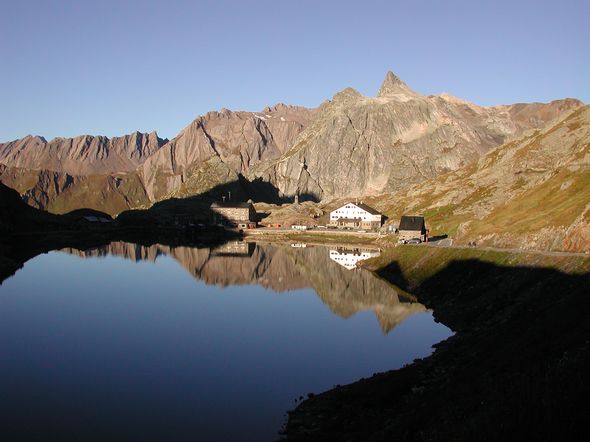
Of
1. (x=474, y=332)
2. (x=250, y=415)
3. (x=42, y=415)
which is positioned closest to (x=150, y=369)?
(x=42, y=415)

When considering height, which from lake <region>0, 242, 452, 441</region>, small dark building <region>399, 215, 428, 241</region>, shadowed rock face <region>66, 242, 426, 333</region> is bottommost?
lake <region>0, 242, 452, 441</region>

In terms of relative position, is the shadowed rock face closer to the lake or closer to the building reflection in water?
the lake

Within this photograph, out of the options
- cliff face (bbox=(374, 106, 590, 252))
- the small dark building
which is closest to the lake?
cliff face (bbox=(374, 106, 590, 252))

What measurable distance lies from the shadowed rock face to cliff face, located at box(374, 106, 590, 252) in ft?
64.4

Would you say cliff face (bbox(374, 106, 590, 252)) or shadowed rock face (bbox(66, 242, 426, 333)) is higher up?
cliff face (bbox(374, 106, 590, 252))

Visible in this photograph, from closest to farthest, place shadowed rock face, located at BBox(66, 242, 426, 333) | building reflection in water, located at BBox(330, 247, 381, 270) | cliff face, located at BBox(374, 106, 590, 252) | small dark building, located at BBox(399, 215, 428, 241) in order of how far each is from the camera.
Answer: cliff face, located at BBox(374, 106, 590, 252) → shadowed rock face, located at BBox(66, 242, 426, 333) → building reflection in water, located at BBox(330, 247, 381, 270) → small dark building, located at BBox(399, 215, 428, 241)

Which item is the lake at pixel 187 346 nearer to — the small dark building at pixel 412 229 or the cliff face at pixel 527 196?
the cliff face at pixel 527 196

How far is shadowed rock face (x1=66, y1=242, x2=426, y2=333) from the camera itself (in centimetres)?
7662

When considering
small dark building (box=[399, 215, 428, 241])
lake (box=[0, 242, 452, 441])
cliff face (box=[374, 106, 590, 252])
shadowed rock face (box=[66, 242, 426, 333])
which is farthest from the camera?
small dark building (box=[399, 215, 428, 241])

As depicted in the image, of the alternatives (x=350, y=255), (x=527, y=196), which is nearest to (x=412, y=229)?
(x=350, y=255)

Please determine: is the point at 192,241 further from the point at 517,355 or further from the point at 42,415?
the point at 517,355

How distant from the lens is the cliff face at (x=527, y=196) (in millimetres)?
73500

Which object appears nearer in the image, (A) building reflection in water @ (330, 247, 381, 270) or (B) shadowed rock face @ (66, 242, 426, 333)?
(B) shadowed rock face @ (66, 242, 426, 333)

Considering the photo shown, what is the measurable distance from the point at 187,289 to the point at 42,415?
193 feet
